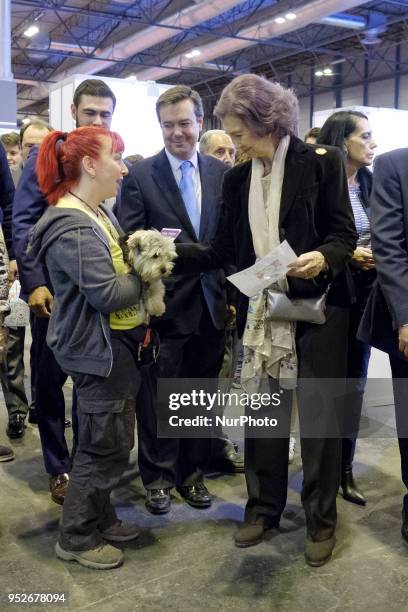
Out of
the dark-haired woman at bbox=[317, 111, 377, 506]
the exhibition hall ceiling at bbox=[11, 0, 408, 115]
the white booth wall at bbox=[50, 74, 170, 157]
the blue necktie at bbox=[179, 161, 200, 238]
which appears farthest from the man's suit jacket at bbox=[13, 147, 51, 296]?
the exhibition hall ceiling at bbox=[11, 0, 408, 115]

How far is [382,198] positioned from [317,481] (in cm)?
100

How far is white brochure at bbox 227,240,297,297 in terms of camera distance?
6.97ft

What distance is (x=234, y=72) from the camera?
15.8 m

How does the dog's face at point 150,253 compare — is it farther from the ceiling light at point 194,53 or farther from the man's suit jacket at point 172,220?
the ceiling light at point 194,53

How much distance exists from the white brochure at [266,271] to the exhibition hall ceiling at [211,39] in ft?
28.1

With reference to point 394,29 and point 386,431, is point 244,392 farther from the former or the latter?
point 394,29

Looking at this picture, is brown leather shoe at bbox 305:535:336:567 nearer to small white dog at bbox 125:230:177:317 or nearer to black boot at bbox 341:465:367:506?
black boot at bbox 341:465:367:506

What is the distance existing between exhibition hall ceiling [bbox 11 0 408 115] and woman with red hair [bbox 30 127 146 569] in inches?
335

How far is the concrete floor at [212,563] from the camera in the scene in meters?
2.11

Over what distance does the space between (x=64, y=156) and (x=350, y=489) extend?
1798 mm

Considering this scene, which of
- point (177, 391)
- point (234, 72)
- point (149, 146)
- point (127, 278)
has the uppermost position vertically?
point (234, 72)

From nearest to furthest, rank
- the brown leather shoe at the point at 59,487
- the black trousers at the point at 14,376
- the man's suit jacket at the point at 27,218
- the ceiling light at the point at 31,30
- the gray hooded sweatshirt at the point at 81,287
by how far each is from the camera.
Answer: the gray hooded sweatshirt at the point at 81,287 → the man's suit jacket at the point at 27,218 → the brown leather shoe at the point at 59,487 → the black trousers at the point at 14,376 → the ceiling light at the point at 31,30

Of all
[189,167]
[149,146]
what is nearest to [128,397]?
[189,167]

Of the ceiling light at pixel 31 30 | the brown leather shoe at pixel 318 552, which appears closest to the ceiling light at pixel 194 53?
the ceiling light at pixel 31 30
